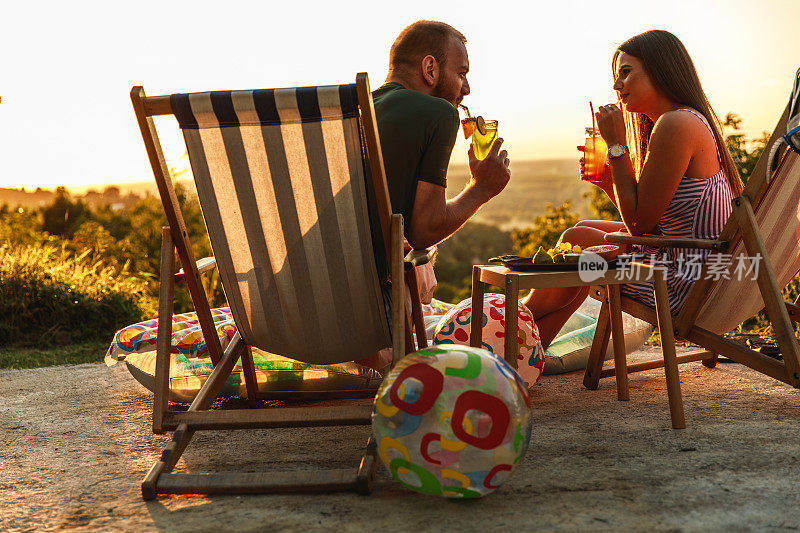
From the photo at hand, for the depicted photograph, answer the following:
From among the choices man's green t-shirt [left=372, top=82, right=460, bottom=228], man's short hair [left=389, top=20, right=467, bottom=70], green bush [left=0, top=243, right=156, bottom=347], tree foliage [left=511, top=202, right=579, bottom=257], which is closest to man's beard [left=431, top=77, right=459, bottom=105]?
man's short hair [left=389, top=20, right=467, bottom=70]

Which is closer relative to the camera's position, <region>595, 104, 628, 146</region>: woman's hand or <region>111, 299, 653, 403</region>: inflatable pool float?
<region>595, 104, 628, 146</region>: woman's hand

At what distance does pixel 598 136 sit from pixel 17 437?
2.60m

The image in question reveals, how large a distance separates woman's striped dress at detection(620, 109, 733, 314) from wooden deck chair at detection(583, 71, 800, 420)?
7 cm

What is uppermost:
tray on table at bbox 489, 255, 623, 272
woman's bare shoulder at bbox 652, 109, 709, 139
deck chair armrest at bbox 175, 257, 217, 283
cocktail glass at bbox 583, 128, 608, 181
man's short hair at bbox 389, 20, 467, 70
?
man's short hair at bbox 389, 20, 467, 70

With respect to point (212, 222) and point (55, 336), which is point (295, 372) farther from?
point (55, 336)

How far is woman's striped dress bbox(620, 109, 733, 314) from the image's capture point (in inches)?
113

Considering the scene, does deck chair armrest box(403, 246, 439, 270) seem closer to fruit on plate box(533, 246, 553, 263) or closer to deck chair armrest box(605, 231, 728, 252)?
fruit on plate box(533, 246, 553, 263)

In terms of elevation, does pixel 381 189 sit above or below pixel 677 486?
above

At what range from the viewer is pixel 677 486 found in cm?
199

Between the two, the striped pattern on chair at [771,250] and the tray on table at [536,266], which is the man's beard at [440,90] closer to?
the tray on table at [536,266]

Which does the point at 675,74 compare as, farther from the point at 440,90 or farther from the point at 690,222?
the point at 440,90

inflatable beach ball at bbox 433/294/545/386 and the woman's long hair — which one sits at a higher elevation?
the woman's long hair

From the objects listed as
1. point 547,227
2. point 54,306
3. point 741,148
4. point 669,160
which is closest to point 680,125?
point 669,160

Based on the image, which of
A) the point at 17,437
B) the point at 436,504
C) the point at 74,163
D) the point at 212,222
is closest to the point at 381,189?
the point at 212,222
